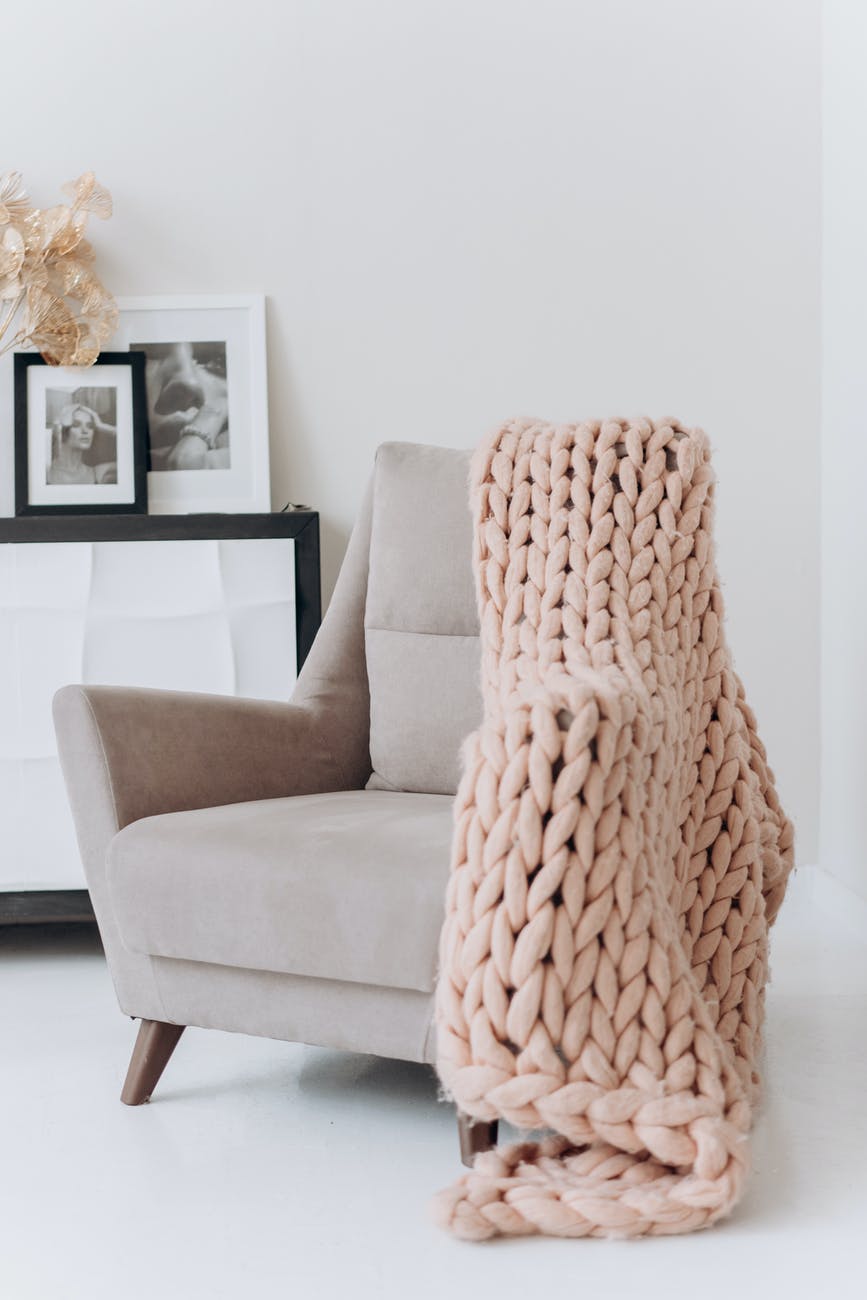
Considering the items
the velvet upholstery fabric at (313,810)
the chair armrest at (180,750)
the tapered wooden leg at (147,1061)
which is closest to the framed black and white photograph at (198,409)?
the velvet upholstery fabric at (313,810)

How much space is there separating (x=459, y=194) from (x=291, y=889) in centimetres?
174

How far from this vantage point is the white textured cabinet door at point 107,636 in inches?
93.6

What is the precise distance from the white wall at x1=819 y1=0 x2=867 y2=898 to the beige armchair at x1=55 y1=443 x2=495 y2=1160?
912 mm

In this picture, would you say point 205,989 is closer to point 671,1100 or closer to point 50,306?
point 671,1100

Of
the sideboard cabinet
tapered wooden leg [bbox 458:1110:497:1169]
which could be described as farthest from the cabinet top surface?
tapered wooden leg [bbox 458:1110:497:1169]

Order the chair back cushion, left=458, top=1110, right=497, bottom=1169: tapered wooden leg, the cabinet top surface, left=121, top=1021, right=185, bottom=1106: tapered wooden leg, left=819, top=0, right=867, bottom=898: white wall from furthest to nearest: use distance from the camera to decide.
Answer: left=819, top=0, right=867, bottom=898: white wall → the cabinet top surface → the chair back cushion → left=121, top=1021, right=185, bottom=1106: tapered wooden leg → left=458, top=1110, right=497, bottom=1169: tapered wooden leg

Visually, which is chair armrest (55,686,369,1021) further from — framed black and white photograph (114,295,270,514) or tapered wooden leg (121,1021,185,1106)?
framed black and white photograph (114,295,270,514)

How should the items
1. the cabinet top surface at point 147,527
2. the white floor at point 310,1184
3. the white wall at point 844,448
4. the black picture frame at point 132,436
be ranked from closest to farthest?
the white floor at point 310,1184, the cabinet top surface at point 147,527, the white wall at point 844,448, the black picture frame at point 132,436

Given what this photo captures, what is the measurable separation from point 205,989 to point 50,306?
153 centimetres

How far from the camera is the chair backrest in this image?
1.98m

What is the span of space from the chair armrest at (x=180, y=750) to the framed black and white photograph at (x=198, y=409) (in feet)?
2.60

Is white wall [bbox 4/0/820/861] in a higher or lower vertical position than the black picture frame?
higher

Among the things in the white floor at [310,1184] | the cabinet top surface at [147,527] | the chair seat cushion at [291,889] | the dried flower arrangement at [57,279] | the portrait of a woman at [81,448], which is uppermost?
the dried flower arrangement at [57,279]

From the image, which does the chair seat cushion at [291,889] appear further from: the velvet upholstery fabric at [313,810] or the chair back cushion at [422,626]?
the chair back cushion at [422,626]
